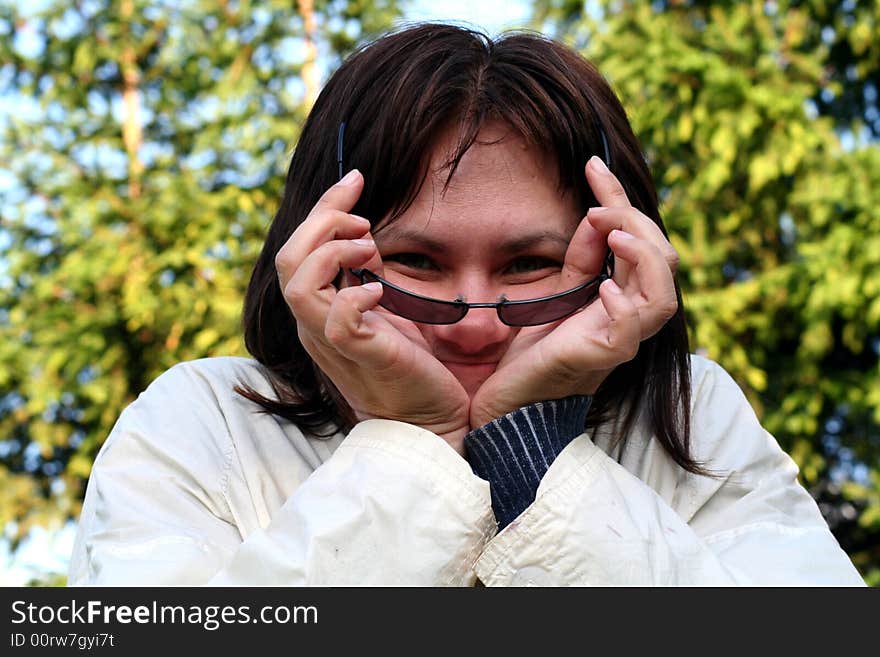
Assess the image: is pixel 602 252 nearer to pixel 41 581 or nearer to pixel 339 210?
pixel 339 210

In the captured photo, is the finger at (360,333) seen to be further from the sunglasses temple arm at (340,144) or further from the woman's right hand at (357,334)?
the sunglasses temple arm at (340,144)

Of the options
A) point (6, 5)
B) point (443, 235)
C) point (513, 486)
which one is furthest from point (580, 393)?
point (6, 5)

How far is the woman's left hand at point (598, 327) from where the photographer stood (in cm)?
176

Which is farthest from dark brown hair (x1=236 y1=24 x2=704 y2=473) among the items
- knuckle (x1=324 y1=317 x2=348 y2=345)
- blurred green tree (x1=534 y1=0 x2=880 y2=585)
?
blurred green tree (x1=534 y1=0 x2=880 y2=585)

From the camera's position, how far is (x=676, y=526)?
168 centimetres

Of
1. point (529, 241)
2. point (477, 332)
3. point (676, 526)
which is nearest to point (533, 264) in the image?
point (529, 241)

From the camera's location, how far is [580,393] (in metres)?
1.84

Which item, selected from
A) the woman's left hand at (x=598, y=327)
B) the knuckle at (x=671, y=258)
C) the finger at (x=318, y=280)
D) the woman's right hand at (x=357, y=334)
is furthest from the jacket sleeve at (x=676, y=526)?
the finger at (x=318, y=280)

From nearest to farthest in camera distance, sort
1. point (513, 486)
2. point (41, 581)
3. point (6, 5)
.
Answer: point (513, 486) → point (41, 581) → point (6, 5)

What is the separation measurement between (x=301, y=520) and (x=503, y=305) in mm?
515

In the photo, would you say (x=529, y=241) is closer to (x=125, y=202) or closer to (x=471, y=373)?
(x=471, y=373)

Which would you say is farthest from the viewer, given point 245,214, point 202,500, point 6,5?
point 6,5

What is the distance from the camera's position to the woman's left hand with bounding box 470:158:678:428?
176 cm

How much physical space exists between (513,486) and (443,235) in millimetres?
454
